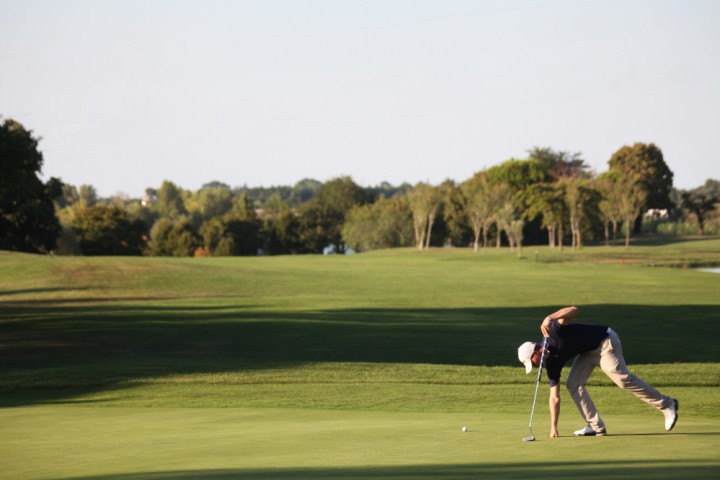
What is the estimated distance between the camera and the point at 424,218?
120938mm

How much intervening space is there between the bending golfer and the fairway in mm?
363

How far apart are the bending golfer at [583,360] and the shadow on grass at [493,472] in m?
2.32

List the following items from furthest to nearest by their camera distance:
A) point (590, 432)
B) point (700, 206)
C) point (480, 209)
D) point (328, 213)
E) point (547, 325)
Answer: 1. point (328, 213)
2. point (700, 206)
3. point (480, 209)
4. point (590, 432)
5. point (547, 325)

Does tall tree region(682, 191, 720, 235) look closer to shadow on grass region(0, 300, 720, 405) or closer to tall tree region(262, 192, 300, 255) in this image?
tall tree region(262, 192, 300, 255)

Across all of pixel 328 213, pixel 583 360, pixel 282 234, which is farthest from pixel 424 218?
pixel 583 360

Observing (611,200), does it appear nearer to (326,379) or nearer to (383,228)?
(383,228)

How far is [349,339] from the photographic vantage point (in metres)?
32.9

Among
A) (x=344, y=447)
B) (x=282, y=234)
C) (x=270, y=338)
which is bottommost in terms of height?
(x=270, y=338)

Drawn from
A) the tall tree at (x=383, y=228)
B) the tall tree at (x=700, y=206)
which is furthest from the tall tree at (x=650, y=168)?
the tall tree at (x=383, y=228)

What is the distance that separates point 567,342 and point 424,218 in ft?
356

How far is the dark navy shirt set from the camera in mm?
12547

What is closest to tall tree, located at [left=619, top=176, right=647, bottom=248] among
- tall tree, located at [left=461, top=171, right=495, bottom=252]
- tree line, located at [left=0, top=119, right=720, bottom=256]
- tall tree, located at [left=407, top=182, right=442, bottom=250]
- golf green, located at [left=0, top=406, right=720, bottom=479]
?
tree line, located at [left=0, top=119, right=720, bottom=256]

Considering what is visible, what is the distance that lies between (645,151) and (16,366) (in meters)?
136

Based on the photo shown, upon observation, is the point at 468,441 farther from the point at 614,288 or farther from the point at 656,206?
the point at 656,206
